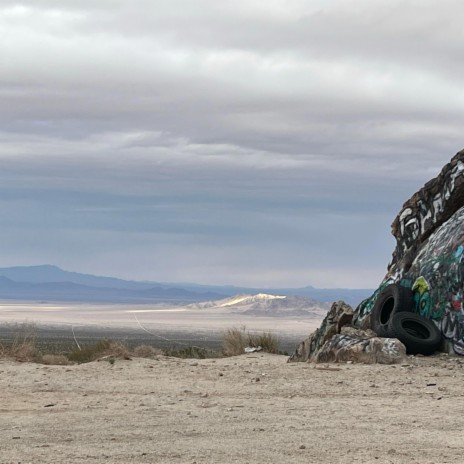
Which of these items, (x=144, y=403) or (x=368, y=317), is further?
(x=368, y=317)

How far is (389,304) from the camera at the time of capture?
772 inches

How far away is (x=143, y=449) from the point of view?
9.28m

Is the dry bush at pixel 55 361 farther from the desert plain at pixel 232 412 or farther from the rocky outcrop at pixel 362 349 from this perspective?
→ the rocky outcrop at pixel 362 349

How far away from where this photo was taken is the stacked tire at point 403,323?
17656 mm

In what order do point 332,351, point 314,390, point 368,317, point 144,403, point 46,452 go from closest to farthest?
point 46,452 < point 144,403 < point 314,390 < point 332,351 < point 368,317

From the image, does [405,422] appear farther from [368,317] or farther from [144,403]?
[368,317]

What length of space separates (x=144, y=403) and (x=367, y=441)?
367 centimetres

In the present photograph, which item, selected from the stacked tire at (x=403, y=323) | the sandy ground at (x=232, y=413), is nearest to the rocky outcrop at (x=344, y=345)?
the stacked tire at (x=403, y=323)

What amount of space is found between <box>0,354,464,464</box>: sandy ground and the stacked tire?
45cm

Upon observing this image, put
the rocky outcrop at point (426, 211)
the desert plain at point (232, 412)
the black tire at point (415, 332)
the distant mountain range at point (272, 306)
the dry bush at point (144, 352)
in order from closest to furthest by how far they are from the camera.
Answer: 1. the desert plain at point (232, 412)
2. the black tire at point (415, 332)
3. the dry bush at point (144, 352)
4. the rocky outcrop at point (426, 211)
5. the distant mountain range at point (272, 306)

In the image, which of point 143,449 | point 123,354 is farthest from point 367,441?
point 123,354

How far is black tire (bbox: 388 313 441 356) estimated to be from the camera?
17.6m

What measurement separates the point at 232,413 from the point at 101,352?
9.49 m

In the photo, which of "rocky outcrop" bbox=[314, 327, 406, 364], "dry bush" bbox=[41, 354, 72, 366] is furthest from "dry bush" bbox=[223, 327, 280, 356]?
"rocky outcrop" bbox=[314, 327, 406, 364]
